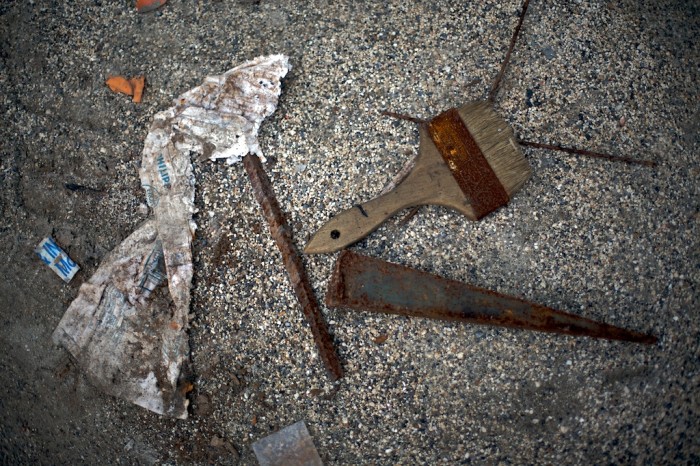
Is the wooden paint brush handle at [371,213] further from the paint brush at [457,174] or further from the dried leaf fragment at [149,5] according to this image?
the dried leaf fragment at [149,5]

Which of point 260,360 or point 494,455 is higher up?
point 260,360

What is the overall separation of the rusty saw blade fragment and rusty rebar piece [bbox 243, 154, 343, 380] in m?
0.16

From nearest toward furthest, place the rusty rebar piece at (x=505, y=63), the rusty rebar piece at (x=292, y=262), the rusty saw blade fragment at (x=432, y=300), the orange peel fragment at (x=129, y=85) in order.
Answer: the rusty saw blade fragment at (x=432, y=300)
the rusty rebar piece at (x=292, y=262)
the rusty rebar piece at (x=505, y=63)
the orange peel fragment at (x=129, y=85)

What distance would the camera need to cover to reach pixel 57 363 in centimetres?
262

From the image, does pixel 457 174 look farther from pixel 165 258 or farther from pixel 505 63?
pixel 165 258

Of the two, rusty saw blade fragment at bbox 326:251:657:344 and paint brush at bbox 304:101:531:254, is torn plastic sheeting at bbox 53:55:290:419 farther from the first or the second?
rusty saw blade fragment at bbox 326:251:657:344

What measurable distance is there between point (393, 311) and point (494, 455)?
0.82 meters

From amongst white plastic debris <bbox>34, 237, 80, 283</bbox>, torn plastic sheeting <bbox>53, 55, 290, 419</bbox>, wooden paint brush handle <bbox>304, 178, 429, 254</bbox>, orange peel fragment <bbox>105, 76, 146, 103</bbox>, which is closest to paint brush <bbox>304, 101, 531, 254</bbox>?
wooden paint brush handle <bbox>304, 178, 429, 254</bbox>

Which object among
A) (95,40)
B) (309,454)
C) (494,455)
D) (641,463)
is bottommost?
(641,463)

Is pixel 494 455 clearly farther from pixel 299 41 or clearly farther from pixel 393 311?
pixel 299 41

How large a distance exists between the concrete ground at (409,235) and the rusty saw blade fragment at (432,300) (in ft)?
0.46

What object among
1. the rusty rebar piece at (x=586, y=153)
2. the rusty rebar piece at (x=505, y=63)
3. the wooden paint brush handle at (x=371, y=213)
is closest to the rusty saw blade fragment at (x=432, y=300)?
the wooden paint brush handle at (x=371, y=213)

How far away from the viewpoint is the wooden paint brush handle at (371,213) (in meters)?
2.24

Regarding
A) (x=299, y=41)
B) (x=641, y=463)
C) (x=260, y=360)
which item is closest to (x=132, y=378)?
(x=260, y=360)
